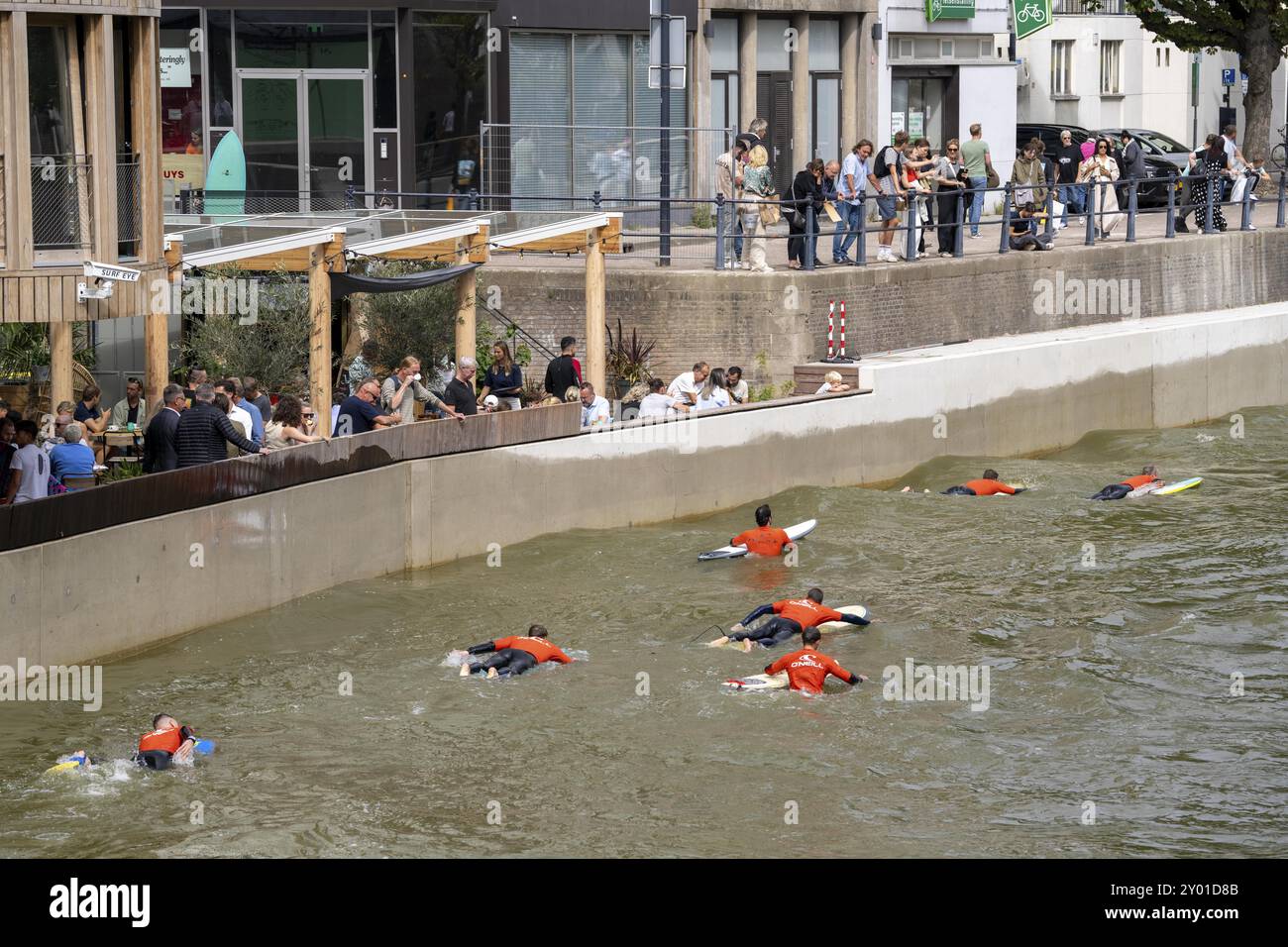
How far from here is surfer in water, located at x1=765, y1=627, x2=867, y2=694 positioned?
16703 mm

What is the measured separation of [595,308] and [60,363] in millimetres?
6951

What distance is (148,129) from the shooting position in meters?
19.7

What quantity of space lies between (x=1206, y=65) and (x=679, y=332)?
34.7m

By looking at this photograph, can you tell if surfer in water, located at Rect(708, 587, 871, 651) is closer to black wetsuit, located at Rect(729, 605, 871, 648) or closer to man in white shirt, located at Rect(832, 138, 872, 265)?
black wetsuit, located at Rect(729, 605, 871, 648)

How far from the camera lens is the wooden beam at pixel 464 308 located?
24.1 meters

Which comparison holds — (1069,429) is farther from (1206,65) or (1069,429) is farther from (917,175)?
(1206,65)

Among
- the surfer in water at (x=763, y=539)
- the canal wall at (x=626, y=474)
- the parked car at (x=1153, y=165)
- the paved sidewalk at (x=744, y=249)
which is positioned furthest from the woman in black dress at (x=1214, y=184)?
the surfer in water at (x=763, y=539)

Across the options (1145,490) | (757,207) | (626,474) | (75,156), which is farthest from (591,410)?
(1145,490)

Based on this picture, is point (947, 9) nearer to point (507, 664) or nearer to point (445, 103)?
point (445, 103)

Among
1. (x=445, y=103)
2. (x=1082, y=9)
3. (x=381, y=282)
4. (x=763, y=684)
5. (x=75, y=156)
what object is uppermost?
(x=1082, y=9)

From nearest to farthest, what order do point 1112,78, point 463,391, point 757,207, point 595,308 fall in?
point 463,391 → point 595,308 → point 757,207 → point 1112,78

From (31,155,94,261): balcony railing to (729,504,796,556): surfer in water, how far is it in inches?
302

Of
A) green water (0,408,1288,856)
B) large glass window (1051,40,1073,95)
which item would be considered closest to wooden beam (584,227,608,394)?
green water (0,408,1288,856)
